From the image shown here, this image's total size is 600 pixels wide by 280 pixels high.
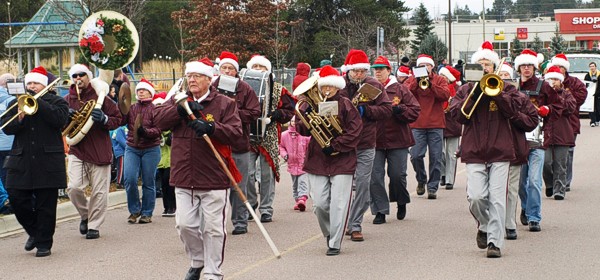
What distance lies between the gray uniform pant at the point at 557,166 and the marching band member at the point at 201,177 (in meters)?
6.76

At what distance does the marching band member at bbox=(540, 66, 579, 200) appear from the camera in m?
12.5

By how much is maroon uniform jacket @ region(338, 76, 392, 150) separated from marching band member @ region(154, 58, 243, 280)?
268cm

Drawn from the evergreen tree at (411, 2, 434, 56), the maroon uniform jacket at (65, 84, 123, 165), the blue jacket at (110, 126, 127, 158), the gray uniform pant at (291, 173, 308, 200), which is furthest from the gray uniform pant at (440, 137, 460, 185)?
the evergreen tree at (411, 2, 434, 56)

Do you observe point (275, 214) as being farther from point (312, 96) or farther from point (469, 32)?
point (469, 32)

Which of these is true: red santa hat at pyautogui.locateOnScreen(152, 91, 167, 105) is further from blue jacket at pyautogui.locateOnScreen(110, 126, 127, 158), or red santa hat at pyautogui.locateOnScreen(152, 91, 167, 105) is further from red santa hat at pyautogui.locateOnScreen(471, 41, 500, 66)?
red santa hat at pyautogui.locateOnScreen(471, 41, 500, 66)

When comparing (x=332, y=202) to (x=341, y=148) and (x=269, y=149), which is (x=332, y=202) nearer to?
(x=341, y=148)

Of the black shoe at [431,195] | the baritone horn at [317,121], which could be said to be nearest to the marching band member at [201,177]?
the baritone horn at [317,121]

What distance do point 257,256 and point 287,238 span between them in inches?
45.7

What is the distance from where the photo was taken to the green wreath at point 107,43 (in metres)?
12.5

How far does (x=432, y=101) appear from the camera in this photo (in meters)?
14.6

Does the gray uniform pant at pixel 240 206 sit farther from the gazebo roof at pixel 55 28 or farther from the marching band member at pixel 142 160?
the gazebo roof at pixel 55 28

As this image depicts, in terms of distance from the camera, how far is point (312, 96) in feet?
33.3

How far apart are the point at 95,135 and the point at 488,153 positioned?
14.6 feet

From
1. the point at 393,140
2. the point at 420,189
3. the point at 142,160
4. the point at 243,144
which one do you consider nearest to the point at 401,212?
the point at 393,140
